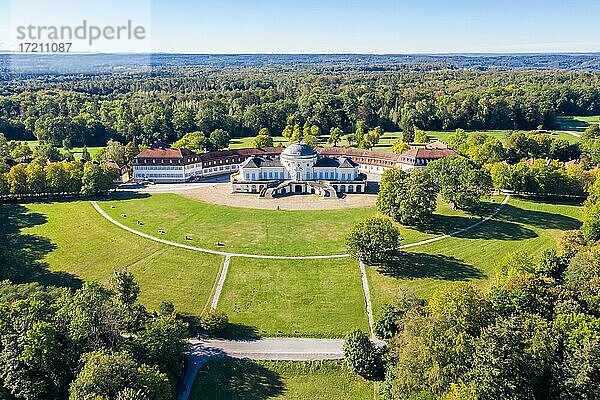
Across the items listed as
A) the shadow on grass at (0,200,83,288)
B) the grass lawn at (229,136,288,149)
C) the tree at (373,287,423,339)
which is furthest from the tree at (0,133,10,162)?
the tree at (373,287,423,339)

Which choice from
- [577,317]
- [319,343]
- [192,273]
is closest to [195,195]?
[192,273]

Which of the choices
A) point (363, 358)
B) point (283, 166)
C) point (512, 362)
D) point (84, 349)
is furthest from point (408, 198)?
point (84, 349)

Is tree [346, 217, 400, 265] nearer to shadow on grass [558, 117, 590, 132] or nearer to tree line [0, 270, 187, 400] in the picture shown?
tree line [0, 270, 187, 400]

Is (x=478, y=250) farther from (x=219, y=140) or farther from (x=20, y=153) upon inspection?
(x=20, y=153)

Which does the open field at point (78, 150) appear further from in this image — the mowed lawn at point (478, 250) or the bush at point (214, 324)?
the mowed lawn at point (478, 250)

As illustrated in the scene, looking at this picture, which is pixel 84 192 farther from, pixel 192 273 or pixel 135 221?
pixel 192 273

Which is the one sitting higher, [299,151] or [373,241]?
[299,151]
